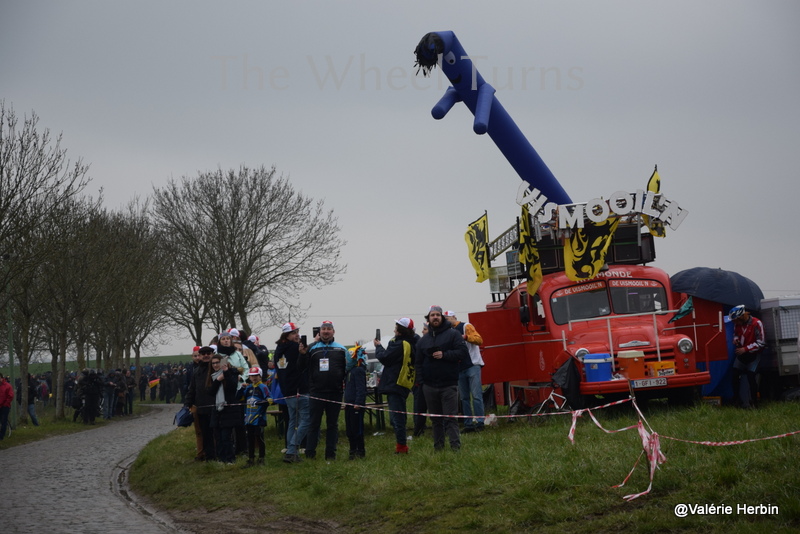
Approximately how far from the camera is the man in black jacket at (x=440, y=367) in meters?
12.6

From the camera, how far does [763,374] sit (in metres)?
15.5

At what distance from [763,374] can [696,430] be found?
5.26 m

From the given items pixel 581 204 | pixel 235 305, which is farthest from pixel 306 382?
pixel 235 305

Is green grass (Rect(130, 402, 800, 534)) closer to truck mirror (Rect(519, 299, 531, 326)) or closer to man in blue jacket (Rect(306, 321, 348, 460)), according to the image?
man in blue jacket (Rect(306, 321, 348, 460))

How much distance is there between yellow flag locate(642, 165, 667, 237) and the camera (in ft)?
54.0

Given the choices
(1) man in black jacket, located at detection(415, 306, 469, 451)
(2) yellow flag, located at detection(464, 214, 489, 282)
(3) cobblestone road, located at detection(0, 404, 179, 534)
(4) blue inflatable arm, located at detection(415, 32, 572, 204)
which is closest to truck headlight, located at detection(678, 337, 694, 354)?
(4) blue inflatable arm, located at detection(415, 32, 572, 204)

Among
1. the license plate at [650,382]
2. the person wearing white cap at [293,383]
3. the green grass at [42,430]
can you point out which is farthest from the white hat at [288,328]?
the green grass at [42,430]

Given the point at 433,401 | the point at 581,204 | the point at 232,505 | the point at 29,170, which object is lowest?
the point at 232,505

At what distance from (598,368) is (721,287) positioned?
3.43m

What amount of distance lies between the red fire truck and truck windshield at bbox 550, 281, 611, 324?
0.02 m

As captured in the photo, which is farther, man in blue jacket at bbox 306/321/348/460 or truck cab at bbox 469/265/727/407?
truck cab at bbox 469/265/727/407

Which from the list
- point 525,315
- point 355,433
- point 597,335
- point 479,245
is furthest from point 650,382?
point 479,245

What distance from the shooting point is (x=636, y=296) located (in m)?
16.4

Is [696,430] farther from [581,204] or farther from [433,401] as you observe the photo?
[581,204]
